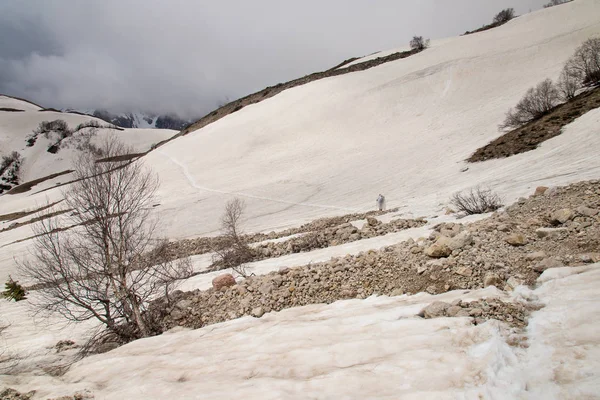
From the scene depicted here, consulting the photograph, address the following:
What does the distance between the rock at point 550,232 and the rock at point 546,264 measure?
0.92 m

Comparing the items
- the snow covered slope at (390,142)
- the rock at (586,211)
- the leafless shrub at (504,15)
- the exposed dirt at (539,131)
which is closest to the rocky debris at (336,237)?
the snow covered slope at (390,142)

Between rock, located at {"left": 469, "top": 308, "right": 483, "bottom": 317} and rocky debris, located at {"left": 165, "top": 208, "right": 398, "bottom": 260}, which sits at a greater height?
rock, located at {"left": 469, "top": 308, "right": 483, "bottom": 317}

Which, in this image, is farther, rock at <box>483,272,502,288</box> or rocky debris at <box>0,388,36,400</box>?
rock at <box>483,272,502,288</box>

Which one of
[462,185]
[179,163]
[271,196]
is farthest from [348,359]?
[179,163]

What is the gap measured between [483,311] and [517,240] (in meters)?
2.09

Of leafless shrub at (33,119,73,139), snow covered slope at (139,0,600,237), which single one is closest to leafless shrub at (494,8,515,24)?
snow covered slope at (139,0,600,237)

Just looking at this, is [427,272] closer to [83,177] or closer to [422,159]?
[83,177]

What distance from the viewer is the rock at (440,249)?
4.96m

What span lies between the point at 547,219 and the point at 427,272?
2.39 m

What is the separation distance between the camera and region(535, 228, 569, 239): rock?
4.49 metres

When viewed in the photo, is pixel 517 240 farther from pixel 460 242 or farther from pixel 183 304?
pixel 183 304

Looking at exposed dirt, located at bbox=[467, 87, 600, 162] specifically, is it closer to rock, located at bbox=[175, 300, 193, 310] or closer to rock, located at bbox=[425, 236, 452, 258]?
rock, located at bbox=[425, 236, 452, 258]

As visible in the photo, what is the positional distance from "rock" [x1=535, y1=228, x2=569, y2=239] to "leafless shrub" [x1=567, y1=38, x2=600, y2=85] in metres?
22.4

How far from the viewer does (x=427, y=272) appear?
4750mm
